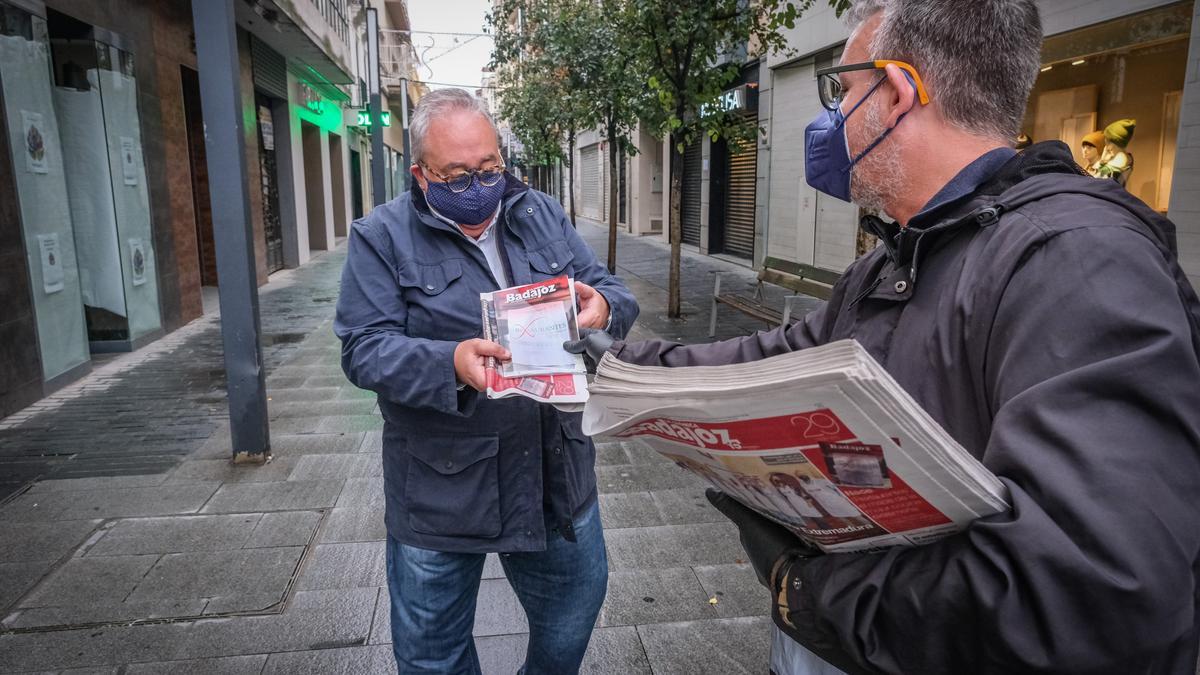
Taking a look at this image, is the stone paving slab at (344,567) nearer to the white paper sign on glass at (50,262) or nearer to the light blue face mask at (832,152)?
the light blue face mask at (832,152)

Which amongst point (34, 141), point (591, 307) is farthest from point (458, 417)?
point (34, 141)

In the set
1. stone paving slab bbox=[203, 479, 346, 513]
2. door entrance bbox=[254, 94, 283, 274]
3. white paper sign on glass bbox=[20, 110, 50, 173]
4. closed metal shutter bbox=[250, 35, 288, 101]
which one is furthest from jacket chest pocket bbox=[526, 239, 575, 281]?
door entrance bbox=[254, 94, 283, 274]

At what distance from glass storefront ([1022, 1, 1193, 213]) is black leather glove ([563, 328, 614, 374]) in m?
6.16

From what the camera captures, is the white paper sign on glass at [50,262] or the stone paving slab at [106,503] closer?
the stone paving slab at [106,503]

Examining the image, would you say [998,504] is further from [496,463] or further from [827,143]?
[496,463]

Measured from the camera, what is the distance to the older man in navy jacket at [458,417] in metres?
2.04

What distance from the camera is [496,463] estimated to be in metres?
2.06

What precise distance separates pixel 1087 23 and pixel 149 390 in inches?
362

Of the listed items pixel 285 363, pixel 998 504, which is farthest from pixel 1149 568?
pixel 285 363

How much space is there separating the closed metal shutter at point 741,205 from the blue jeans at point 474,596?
15.3 metres

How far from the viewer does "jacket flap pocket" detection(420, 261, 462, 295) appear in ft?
6.82

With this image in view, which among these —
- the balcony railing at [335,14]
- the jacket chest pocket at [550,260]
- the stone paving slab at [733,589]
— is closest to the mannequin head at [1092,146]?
the stone paving slab at [733,589]

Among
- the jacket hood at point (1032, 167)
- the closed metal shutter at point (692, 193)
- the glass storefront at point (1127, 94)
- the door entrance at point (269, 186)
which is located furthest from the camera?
the closed metal shutter at point (692, 193)

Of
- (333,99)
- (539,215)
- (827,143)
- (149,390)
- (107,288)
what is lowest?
(149,390)
